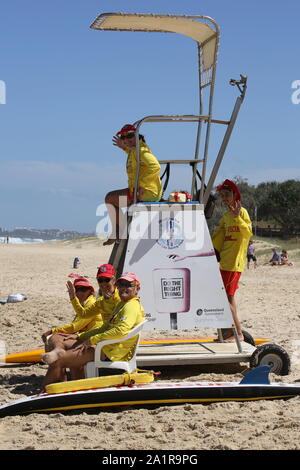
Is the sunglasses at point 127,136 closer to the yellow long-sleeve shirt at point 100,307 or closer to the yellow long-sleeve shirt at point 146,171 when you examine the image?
the yellow long-sleeve shirt at point 146,171

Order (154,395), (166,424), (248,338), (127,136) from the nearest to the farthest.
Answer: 1. (166,424)
2. (154,395)
3. (127,136)
4. (248,338)

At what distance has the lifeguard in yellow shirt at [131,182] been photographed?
6.75 meters

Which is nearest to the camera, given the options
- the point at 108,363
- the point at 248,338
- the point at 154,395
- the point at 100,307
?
the point at 154,395

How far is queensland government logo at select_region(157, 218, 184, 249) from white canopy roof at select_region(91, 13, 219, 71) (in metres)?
1.75

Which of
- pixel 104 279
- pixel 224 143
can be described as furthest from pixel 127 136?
pixel 104 279

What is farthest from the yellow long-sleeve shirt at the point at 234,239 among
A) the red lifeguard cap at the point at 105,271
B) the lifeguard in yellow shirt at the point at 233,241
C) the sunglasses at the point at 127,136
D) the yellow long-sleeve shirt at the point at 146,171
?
the red lifeguard cap at the point at 105,271

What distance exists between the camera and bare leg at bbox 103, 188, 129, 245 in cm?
688

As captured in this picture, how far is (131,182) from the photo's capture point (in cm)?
689

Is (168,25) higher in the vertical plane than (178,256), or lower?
higher

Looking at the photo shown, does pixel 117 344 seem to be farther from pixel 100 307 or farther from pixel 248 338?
pixel 248 338

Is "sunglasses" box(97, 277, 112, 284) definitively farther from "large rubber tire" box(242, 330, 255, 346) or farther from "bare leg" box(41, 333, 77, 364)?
"large rubber tire" box(242, 330, 255, 346)

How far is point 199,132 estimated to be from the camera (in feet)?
25.1

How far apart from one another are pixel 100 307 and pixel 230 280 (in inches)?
61.3

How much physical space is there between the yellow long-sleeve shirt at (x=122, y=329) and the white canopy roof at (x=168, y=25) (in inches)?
109
